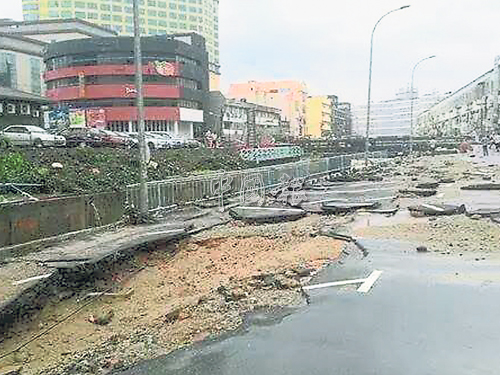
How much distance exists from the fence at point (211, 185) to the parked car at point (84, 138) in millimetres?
13766

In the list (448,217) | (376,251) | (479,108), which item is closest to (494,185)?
(448,217)

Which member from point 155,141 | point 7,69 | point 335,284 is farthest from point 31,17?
point 335,284

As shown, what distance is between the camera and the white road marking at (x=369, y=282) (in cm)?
879

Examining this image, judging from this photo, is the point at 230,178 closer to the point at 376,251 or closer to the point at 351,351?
the point at 376,251

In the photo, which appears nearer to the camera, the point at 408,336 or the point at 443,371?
the point at 443,371

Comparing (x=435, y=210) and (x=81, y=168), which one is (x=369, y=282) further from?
(x=81, y=168)

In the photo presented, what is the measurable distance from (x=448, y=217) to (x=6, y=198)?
1280 centimetres

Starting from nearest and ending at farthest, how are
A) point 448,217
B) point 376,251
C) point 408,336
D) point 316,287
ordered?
point 408,336 < point 316,287 < point 376,251 < point 448,217

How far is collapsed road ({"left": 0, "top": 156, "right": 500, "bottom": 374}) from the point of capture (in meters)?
7.04

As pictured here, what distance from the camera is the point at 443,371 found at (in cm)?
566

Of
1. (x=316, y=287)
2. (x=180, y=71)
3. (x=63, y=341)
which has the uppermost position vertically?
(x=180, y=71)

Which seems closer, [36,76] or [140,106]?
[140,106]

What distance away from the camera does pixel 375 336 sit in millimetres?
6684

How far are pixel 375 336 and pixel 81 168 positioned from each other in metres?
20.0
